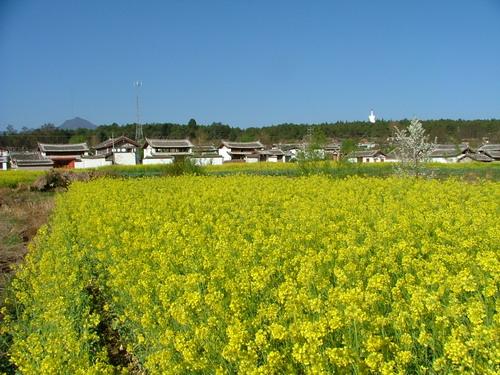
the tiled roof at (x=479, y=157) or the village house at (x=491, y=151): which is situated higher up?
the village house at (x=491, y=151)

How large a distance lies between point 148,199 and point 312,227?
6.15 m

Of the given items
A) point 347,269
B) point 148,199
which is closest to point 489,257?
point 347,269

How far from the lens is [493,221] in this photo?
6.62 meters

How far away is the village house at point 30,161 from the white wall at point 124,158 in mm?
11014

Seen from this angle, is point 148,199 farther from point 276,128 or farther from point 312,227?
point 276,128

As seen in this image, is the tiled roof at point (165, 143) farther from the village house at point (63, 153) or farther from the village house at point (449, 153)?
the village house at point (449, 153)

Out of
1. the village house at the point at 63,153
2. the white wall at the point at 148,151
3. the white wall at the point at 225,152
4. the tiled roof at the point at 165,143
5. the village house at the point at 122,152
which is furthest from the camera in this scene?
the white wall at the point at 225,152

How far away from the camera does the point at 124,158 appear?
7475 cm

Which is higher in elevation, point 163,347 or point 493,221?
point 493,221

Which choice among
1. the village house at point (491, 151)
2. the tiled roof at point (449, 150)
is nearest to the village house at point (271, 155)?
the tiled roof at point (449, 150)

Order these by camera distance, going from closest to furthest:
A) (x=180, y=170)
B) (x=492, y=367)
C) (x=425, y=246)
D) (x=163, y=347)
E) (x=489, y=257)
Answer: (x=492, y=367) < (x=163, y=347) < (x=489, y=257) < (x=425, y=246) < (x=180, y=170)

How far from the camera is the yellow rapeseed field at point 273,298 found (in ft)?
9.30

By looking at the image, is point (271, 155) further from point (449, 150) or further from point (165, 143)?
point (449, 150)

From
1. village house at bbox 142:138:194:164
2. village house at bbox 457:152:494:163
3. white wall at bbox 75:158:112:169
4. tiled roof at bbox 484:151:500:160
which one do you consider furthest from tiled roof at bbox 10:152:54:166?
tiled roof at bbox 484:151:500:160
